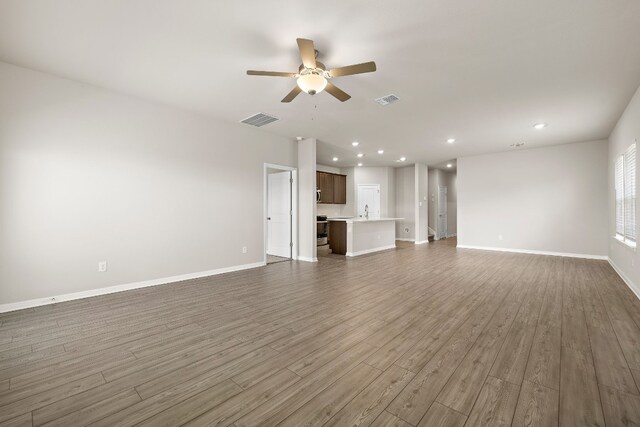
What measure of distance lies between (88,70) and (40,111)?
0.82 metres

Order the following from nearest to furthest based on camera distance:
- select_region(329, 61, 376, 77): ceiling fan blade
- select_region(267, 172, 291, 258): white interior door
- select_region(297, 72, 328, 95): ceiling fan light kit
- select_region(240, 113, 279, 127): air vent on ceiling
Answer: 1. select_region(329, 61, 376, 77): ceiling fan blade
2. select_region(297, 72, 328, 95): ceiling fan light kit
3. select_region(240, 113, 279, 127): air vent on ceiling
4. select_region(267, 172, 291, 258): white interior door

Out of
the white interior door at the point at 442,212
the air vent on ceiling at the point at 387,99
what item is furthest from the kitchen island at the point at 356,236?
the white interior door at the point at 442,212

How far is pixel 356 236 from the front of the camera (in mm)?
7555

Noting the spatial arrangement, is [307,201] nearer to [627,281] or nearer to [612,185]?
[627,281]

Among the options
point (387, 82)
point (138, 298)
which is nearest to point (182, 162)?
point (138, 298)

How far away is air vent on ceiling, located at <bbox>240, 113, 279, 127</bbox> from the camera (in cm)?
504

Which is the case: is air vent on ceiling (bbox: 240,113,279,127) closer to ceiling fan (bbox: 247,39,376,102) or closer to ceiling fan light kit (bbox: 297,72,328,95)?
ceiling fan (bbox: 247,39,376,102)

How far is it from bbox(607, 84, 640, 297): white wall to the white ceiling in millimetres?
278

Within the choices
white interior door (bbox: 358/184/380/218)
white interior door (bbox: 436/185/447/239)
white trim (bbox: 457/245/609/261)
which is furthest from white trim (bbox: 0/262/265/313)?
white interior door (bbox: 436/185/447/239)

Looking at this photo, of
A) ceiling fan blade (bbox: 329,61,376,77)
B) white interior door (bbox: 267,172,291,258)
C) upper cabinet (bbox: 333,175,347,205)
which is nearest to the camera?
ceiling fan blade (bbox: 329,61,376,77)

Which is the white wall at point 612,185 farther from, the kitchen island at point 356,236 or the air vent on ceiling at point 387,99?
the kitchen island at point 356,236

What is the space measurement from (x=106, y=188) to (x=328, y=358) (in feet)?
12.9

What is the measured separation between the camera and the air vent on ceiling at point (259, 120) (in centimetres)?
504

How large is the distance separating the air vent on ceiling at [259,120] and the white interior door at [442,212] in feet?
28.8
